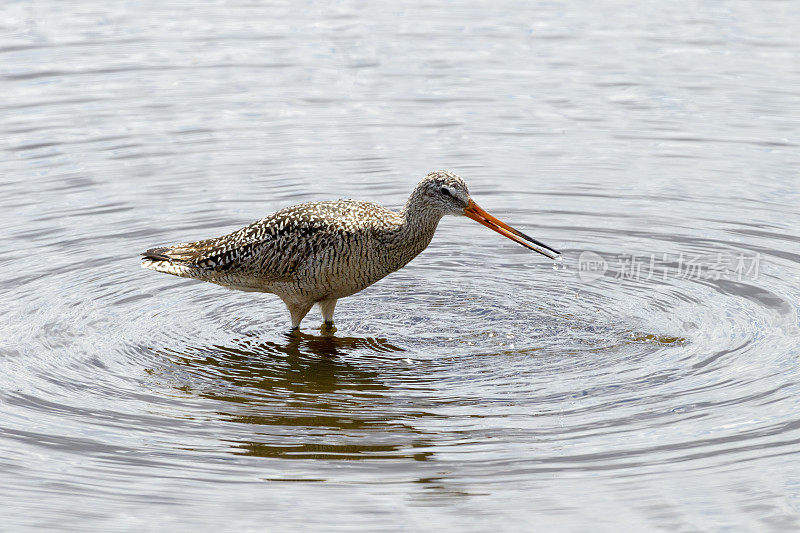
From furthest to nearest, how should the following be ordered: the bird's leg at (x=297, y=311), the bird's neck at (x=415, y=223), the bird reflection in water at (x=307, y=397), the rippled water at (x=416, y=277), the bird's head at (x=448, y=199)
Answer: the bird's leg at (x=297, y=311), the bird's neck at (x=415, y=223), the bird's head at (x=448, y=199), the bird reflection in water at (x=307, y=397), the rippled water at (x=416, y=277)

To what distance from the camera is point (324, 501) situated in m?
6.52

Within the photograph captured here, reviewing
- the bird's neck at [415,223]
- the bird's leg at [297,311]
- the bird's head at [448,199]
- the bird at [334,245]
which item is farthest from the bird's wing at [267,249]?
the bird's head at [448,199]

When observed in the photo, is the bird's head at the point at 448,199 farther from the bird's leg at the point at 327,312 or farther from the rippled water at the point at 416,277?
the bird's leg at the point at 327,312

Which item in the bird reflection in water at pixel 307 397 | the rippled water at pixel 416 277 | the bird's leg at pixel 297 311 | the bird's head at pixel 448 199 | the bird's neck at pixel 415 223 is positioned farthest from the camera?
the bird's leg at pixel 297 311

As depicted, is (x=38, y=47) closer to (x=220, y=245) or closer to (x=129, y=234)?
(x=129, y=234)

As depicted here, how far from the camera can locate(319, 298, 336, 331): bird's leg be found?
9346mm

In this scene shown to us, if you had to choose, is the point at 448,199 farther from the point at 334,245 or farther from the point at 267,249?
the point at 267,249

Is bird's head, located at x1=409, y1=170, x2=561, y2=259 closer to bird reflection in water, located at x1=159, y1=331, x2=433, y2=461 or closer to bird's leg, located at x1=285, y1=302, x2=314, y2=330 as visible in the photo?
bird reflection in water, located at x1=159, y1=331, x2=433, y2=461

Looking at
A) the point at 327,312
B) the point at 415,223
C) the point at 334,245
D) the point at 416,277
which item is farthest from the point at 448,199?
the point at 416,277

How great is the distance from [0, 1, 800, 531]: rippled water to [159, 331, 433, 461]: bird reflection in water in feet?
0.09

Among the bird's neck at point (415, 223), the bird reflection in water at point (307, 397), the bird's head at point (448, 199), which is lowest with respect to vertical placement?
the bird reflection in water at point (307, 397)

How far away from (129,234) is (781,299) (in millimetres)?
5653

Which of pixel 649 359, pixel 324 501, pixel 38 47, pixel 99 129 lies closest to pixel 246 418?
pixel 324 501

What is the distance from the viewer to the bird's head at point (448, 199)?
8.82 m
